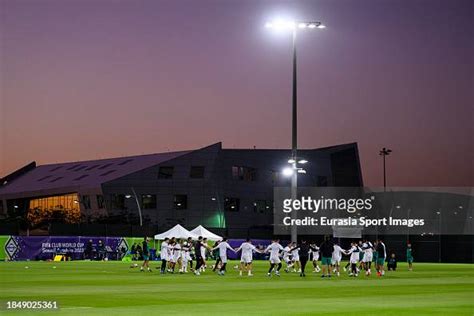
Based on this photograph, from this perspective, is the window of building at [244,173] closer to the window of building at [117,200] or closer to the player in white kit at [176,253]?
the window of building at [117,200]

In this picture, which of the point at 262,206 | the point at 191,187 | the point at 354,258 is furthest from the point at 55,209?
the point at 354,258

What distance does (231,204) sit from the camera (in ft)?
408

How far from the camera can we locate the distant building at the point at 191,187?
122 m

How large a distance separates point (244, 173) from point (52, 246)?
54785 millimetres

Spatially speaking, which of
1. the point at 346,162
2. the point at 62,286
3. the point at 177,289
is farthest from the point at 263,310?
the point at 346,162

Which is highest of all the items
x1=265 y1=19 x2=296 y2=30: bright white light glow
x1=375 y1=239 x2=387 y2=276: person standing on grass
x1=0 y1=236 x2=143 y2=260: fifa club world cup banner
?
x1=265 y1=19 x2=296 y2=30: bright white light glow

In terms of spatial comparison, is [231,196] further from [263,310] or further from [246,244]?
[263,310]

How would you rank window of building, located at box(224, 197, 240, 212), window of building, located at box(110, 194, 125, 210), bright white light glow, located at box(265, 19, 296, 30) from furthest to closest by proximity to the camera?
window of building, located at box(224, 197, 240, 212), window of building, located at box(110, 194, 125, 210), bright white light glow, located at box(265, 19, 296, 30)

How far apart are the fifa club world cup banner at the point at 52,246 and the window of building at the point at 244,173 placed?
46.8m

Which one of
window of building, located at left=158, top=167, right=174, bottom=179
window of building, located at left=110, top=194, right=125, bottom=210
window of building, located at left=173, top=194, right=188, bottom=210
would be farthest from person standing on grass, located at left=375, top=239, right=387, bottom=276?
window of building, located at left=158, top=167, right=174, bottom=179

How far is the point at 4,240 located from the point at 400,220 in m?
47.4

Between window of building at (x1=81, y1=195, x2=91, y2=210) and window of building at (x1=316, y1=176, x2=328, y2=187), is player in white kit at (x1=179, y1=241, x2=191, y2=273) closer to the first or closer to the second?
window of building at (x1=81, y1=195, x2=91, y2=210)

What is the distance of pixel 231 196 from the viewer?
408 feet

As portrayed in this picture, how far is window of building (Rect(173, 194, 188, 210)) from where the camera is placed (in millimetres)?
123000
